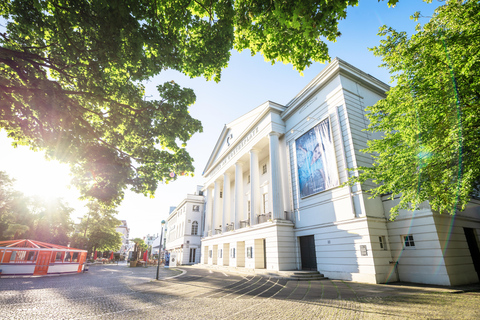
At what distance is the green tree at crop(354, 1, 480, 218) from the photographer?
279 inches

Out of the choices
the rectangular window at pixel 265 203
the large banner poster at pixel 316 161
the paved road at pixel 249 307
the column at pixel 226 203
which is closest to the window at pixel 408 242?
the paved road at pixel 249 307

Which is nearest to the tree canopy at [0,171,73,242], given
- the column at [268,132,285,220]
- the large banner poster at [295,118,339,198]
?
the column at [268,132,285,220]

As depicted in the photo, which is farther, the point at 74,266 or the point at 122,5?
the point at 74,266

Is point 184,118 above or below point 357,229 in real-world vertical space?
above

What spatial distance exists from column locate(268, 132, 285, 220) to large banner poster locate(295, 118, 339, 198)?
2.03 meters

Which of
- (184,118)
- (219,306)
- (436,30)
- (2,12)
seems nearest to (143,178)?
(184,118)

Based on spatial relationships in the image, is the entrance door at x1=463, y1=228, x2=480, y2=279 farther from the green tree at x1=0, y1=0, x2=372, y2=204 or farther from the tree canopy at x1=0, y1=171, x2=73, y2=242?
the tree canopy at x1=0, y1=171, x2=73, y2=242

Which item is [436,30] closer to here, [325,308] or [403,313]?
[403,313]

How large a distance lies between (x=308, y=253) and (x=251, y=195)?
748 cm

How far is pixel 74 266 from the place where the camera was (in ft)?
68.5

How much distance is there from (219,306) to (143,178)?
5.35 m

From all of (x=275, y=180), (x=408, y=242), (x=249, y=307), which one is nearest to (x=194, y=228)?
(x=275, y=180)

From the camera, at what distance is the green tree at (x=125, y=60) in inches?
205

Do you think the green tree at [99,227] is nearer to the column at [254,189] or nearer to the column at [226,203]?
the column at [226,203]
